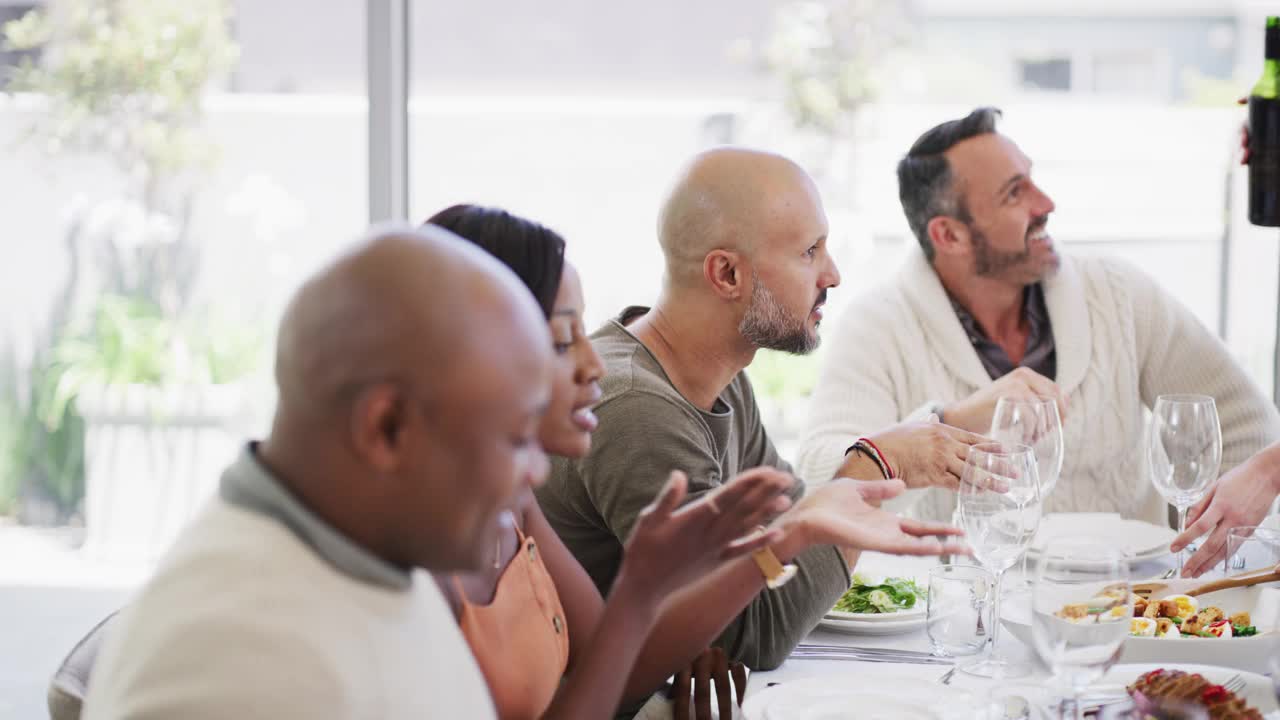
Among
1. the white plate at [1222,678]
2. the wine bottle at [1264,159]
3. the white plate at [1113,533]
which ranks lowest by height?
the white plate at [1113,533]

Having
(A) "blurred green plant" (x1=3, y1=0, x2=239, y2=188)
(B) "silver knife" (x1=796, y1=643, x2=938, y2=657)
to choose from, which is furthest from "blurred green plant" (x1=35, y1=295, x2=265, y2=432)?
(B) "silver knife" (x1=796, y1=643, x2=938, y2=657)

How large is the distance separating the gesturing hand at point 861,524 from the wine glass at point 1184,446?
808 millimetres

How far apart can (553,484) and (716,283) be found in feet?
1.51

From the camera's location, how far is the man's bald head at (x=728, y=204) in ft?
7.16

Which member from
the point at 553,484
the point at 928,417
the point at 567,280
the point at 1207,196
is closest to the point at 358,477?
the point at 567,280

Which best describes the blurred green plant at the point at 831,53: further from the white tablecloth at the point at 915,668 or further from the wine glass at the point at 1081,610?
the wine glass at the point at 1081,610

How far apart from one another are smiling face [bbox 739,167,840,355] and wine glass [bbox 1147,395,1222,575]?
592 millimetres

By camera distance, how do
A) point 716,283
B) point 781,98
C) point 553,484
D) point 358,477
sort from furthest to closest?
point 781,98 < point 716,283 < point 553,484 < point 358,477

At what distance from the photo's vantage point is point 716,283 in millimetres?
2195

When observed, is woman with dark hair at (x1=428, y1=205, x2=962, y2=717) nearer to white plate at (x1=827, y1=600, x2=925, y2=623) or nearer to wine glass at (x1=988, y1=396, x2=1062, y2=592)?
white plate at (x1=827, y1=600, x2=925, y2=623)

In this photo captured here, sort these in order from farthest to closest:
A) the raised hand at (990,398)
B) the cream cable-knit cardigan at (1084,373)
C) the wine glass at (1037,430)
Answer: the cream cable-knit cardigan at (1084,373)
the raised hand at (990,398)
the wine glass at (1037,430)

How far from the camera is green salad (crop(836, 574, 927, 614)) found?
6.47 ft

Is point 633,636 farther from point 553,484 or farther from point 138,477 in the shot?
point 138,477

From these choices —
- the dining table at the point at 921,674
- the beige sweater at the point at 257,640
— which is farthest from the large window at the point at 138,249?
the beige sweater at the point at 257,640
